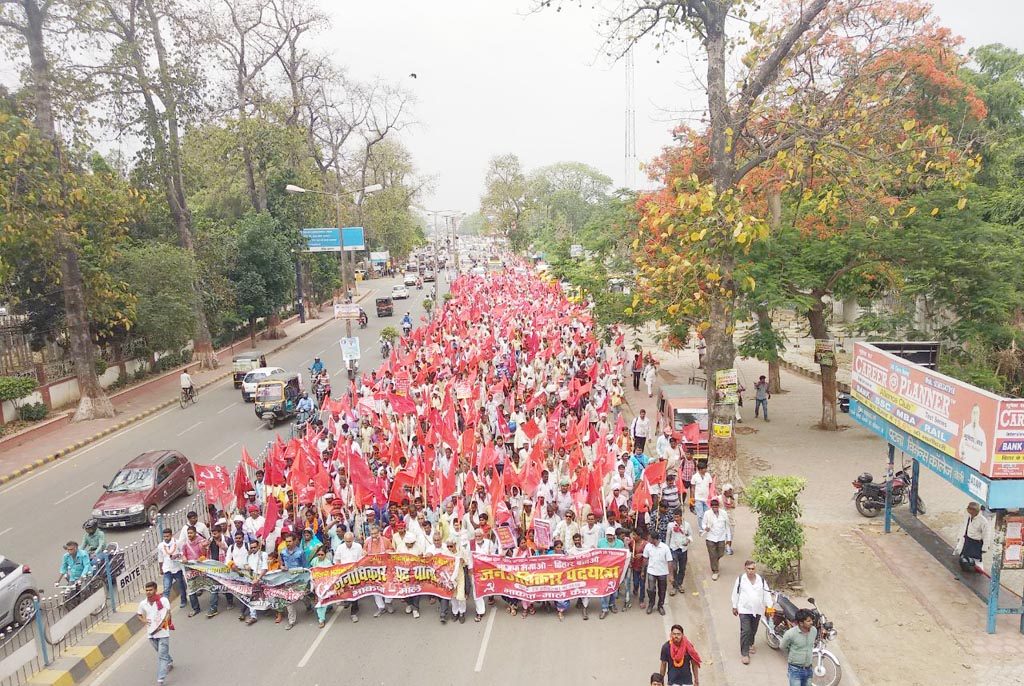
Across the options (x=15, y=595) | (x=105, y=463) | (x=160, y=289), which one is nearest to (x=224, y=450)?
(x=105, y=463)

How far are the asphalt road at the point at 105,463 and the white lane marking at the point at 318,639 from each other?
16.8 feet

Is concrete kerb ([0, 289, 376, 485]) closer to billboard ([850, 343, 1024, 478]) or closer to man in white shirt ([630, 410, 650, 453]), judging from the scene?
man in white shirt ([630, 410, 650, 453])

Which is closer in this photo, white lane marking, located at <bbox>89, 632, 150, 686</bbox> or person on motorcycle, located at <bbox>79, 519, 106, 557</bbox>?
white lane marking, located at <bbox>89, 632, 150, 686</bbox>

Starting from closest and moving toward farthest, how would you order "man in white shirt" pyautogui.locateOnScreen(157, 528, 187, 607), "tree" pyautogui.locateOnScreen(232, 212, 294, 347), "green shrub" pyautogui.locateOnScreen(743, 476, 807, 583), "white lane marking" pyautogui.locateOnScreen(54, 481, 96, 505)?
1. "green shrub" pyautogui.locateOnScreen(743, 476, 807, 583)
2. "man in white shirt" pyautogui.locateOnScreen(157, 528, 187, 607)
3. "white lane marking" pyautogui.locateOnScreen(54, 481, 96, 505)
4. "tree" pyautogui.locateOnScreen(232, 212, 294, 347)

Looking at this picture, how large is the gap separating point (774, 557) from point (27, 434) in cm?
2126

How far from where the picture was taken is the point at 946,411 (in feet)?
30.5

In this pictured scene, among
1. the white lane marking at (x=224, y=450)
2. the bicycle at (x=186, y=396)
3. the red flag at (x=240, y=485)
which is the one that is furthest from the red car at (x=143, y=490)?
the bicycle at (x=186, y=396)

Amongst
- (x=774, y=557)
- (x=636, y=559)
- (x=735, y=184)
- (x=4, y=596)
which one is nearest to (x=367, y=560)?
(x=636, y=559)

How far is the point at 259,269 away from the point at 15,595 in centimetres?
2979

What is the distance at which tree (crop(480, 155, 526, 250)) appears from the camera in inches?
3681

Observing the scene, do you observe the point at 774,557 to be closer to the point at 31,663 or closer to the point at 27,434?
the point at 31,663

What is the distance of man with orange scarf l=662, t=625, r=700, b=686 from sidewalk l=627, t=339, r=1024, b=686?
Result: 53.6 inches

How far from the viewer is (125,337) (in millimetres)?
29141

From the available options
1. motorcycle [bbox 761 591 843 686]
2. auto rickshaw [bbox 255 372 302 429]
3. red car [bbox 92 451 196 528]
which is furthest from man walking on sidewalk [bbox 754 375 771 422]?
red car [bbox 92 451 196 528]
